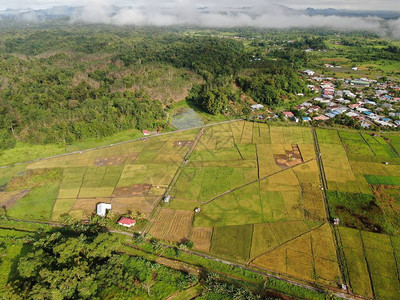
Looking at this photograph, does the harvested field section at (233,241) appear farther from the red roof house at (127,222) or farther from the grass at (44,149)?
the grass at (44,149)

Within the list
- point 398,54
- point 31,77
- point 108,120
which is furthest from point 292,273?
point 398,54

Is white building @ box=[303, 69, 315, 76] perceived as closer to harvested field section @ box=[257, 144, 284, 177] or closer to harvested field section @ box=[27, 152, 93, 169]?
harvested field section @ box=[257, 144, 284, 177]

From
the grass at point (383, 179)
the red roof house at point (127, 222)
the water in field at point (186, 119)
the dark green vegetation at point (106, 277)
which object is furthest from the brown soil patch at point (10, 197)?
the grass at point (383, 179)

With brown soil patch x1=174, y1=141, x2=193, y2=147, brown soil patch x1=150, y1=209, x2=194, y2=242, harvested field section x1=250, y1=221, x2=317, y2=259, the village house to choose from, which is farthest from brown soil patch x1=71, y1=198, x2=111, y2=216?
the village house

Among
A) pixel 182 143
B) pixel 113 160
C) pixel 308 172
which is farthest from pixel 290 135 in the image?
pixel 113 160

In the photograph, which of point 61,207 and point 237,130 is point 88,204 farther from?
point 237,130
